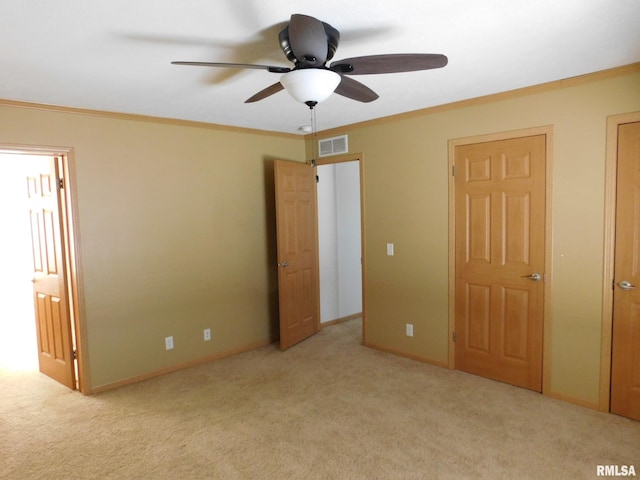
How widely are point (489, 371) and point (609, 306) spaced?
1073mm

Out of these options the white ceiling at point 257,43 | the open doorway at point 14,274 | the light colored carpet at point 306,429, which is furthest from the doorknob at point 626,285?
the open doorway at point 14,274

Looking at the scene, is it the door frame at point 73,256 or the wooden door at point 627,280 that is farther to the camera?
the door frame at point 73,256

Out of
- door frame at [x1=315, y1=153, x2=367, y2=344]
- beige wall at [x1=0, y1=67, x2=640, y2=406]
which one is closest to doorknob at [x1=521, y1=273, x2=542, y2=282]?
beige wall at [x1=0, y1=67, x2=640, y2=406]

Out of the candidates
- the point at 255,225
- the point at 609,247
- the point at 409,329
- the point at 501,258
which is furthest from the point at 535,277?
the point at 255,225

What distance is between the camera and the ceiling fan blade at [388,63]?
175 centimetres

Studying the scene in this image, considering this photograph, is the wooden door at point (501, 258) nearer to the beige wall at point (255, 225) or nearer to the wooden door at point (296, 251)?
the beige wall at point (255, 225)

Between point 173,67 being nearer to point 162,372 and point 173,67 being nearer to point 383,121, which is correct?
point 383,121

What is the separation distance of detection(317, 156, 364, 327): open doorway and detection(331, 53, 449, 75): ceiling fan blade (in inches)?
120

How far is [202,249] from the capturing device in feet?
12.9

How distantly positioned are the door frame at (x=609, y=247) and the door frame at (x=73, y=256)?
392cm

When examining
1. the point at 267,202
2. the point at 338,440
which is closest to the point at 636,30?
the point at 338,440

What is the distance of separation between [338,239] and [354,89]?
3093 mm

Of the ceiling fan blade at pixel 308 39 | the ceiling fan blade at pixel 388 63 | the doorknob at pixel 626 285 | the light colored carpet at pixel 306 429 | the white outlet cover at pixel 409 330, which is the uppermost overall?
the ceiling fan blade at pixel 308 39

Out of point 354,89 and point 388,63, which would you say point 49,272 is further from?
point 388,63
